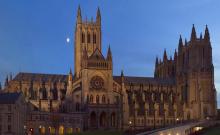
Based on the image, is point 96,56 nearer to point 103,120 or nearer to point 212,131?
point 103,120

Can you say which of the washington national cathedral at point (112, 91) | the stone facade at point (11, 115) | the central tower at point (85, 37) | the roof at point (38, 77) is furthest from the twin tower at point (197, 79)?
the stone facade at point (11, 115)

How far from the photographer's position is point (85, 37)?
573ft

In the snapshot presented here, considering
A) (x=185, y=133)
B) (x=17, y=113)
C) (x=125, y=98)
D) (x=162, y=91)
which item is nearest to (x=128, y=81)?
(x=162, y=91)

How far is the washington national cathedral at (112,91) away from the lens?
14450cm

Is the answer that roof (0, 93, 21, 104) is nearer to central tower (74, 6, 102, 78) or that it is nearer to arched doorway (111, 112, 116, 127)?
arched doorway (111, 112, 116, 127)

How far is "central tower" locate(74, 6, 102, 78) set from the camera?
174 m

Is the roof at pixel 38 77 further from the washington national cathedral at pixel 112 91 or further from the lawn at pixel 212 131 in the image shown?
the lawn at pixel 212 131

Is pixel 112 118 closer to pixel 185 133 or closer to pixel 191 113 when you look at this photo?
pixel 191 113

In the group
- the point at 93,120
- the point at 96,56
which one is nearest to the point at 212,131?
the point at 93,120

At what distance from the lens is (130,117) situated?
15375cm

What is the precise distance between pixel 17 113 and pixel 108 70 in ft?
120

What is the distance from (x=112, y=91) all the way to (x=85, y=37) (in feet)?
98.2

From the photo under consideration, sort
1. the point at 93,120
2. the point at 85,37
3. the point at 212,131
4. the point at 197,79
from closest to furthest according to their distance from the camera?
the point at 212,131
the point at 93,120
the point at 197,79
the point at 85,37

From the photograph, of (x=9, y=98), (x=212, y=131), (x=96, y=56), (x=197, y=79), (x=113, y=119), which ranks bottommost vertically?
(x=212, y=131)
